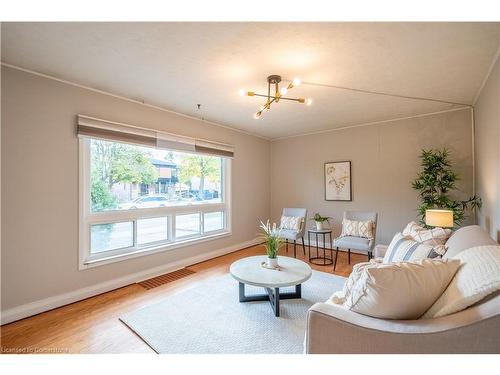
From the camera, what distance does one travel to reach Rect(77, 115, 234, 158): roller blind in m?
2.69

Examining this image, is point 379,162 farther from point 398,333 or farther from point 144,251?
point 144,251

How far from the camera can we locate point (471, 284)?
108 cm

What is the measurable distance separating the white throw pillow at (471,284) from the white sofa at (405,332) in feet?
0.10

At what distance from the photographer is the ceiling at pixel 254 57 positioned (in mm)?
1735

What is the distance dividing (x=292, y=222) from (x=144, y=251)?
2.48 m

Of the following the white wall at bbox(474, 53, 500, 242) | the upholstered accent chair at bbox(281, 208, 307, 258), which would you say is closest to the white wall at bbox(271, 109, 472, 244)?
the white wall at bbox(474, 53, 500, 242)

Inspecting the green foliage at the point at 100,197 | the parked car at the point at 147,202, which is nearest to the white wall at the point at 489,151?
the parked car at the point at 147,202

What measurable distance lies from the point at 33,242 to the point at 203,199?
7.53 ft

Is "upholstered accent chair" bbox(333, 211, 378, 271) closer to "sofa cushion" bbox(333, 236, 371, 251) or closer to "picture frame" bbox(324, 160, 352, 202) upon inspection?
"sofa cushion" bbox(333, 236, 371, 251)

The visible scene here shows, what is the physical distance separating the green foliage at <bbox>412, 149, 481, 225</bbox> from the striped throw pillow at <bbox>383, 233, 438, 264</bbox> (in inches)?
67.5

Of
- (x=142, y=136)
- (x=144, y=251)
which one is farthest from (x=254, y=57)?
(x=144, y=251)
